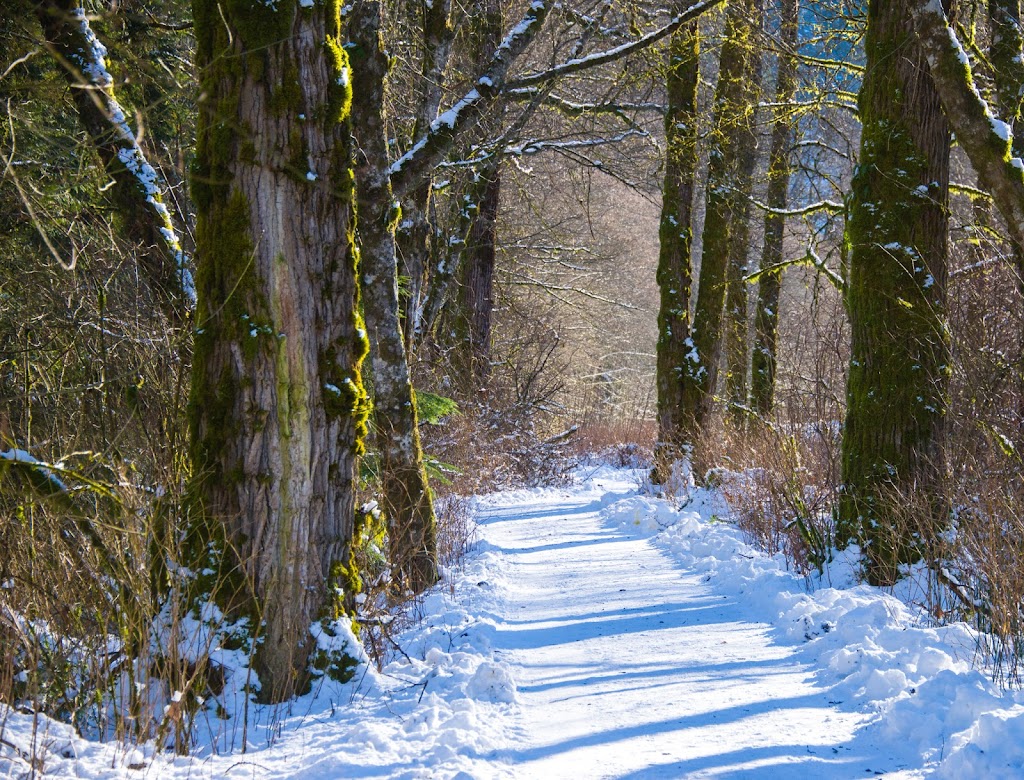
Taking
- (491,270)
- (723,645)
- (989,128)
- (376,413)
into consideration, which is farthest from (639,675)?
(491,270)

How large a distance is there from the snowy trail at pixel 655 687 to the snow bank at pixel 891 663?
0.14m

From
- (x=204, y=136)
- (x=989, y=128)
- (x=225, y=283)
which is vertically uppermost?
(x=989, y=128)

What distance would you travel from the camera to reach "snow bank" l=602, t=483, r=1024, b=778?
325 cm

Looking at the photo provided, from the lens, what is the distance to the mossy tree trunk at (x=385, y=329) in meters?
6.16

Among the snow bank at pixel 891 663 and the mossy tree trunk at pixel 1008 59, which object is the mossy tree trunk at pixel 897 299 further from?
the mossy tree trunk at pixel 1008 59

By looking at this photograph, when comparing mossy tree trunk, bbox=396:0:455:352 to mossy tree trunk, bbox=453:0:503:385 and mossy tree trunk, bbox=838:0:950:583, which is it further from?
mossy tree trunk, bbox=453:0:503:385

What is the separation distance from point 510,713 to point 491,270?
12.0 meters

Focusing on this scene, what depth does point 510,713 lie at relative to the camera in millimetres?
4027

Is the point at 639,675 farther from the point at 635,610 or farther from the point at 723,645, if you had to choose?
the point at 635,610

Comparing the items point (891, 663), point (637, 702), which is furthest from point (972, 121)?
point (637, 702)

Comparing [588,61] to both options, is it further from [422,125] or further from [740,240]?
[740,240]

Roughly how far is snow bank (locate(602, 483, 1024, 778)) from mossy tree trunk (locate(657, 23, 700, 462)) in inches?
205

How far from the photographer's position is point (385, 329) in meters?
6.39

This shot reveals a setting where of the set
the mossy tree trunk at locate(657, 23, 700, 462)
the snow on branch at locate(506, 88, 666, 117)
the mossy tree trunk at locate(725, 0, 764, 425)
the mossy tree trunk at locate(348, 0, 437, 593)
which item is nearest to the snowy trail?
the mossy tree trunk at locate(348, 0, 437, 593)
